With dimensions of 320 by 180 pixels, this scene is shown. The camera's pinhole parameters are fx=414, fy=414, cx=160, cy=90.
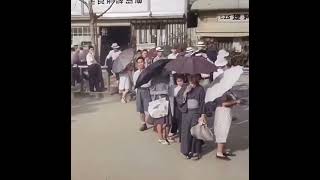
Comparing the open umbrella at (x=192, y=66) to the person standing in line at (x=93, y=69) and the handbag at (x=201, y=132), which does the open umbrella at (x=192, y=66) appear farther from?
the person standing in line at (x=93, y=69)

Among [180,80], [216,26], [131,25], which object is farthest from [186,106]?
[131,25]

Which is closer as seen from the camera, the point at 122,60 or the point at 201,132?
the point at 201,132

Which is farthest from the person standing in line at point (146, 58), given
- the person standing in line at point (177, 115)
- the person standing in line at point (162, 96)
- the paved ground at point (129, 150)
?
the paved ground at point (129, 150)

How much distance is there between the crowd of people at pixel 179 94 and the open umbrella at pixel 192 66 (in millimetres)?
48

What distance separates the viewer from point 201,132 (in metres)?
3.01

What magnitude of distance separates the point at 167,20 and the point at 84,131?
1.04m

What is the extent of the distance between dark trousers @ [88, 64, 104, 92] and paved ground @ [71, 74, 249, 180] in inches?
3.5

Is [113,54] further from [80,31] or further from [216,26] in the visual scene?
[216,26]

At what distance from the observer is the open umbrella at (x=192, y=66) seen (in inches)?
116

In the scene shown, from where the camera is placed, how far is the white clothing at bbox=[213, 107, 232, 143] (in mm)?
3004

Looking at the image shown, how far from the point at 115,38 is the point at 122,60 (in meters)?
0.17
